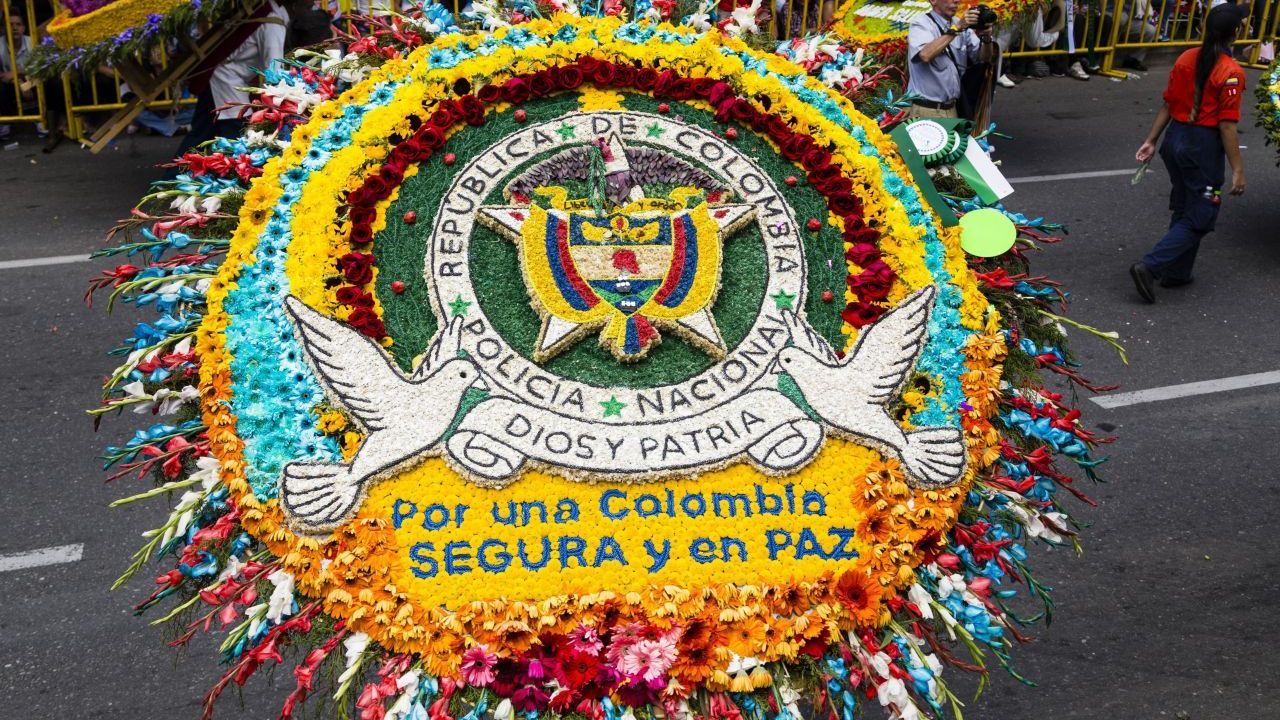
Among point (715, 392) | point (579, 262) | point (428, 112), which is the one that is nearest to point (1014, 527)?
point (715, 392)

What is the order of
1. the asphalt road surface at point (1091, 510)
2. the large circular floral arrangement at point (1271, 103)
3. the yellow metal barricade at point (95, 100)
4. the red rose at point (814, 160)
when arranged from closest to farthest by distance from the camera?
the red rose at point (814, 160) < the asphalt road surface at point (1091, 510) < the large circular floral arrangement at point (1271, 103) < the yellow metal barricade at point (95, 100)

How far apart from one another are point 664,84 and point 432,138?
0.81 m

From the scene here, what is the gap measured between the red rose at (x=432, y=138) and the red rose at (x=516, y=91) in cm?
28

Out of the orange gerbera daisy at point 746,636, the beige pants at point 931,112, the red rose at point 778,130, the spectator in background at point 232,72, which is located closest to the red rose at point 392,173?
the red rose at point 778,130

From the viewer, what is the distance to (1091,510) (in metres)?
5.90

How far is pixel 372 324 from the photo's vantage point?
139 inches

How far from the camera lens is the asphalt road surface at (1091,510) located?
4730 mm

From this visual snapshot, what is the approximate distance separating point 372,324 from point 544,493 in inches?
27.8

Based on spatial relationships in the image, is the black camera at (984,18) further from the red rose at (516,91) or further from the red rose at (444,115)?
the red rose at (444,115)

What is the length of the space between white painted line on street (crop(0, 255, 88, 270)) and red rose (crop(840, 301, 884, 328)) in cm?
598

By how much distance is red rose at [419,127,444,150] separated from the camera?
396cm

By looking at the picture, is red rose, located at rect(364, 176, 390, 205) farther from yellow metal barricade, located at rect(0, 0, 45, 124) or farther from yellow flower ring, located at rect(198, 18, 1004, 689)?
yellow metal barricade, located at rect(0, 0, 45, 124)

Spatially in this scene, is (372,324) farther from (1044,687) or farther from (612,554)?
(1044,687)

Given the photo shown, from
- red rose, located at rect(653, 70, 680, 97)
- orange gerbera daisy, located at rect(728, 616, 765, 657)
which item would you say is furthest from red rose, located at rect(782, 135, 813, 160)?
orange gerbera daisy, located at rect(728, 616, 765, 657)
